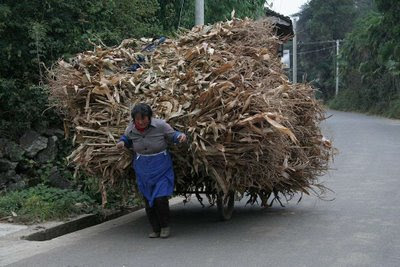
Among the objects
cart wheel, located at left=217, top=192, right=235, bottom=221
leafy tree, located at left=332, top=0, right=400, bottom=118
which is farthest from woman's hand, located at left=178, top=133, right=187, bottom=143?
leafy tree, located at left=332, top=0, right=400, bottom=118

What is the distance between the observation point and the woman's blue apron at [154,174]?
22.3 feet

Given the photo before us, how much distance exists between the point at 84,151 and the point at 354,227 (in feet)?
11.3

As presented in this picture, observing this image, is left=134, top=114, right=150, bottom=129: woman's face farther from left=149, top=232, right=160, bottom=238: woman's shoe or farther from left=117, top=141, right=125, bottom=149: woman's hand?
left=149, top=232, right=160, bottom=238: woman's shoe

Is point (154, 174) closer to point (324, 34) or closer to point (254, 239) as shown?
point (254, 239)

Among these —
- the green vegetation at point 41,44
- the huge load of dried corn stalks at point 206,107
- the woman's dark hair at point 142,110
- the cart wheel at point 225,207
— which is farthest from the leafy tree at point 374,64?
the woman's dark hair at point 142,110

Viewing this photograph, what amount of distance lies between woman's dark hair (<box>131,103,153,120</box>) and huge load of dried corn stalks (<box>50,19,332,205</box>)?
0.91ft

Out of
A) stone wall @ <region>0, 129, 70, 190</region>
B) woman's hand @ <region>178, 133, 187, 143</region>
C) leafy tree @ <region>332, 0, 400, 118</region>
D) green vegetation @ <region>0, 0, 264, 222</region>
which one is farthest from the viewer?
leafy tree @ <region>332, 0, 400, 118</region>

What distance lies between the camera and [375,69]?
42.9 meters

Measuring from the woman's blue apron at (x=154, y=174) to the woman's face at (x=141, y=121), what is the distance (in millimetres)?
370

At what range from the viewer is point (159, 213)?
7.04 metres

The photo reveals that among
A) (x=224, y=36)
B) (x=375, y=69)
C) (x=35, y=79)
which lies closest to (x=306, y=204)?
(x=224, y=36)

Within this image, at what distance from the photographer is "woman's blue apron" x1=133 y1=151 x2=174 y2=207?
6793 mm

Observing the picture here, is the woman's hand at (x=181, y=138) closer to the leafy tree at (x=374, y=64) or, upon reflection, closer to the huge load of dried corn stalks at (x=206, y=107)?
the huge load of dried corn stalks at (x=206, y=107)

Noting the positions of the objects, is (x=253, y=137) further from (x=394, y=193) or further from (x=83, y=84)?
(x=394, y=193)
